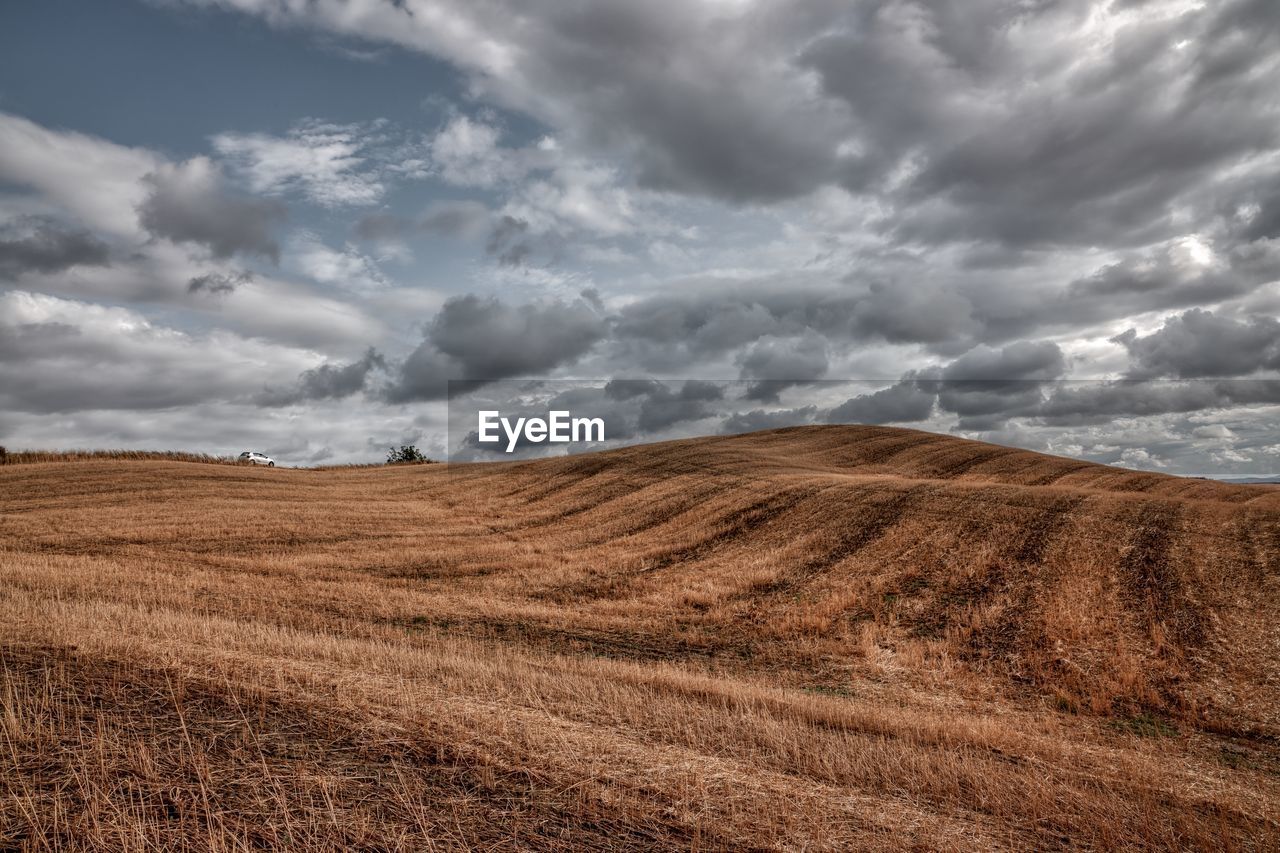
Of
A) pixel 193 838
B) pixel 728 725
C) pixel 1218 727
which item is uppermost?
pixel 193 838

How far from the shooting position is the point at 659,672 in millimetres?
15016

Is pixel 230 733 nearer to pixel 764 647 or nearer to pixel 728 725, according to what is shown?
pixel 728 725

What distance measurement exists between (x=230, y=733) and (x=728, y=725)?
250 inches

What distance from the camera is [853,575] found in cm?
2438

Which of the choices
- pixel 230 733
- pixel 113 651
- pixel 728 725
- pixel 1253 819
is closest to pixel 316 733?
pixel 230 733

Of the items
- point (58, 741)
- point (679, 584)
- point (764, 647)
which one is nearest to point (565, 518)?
point (679, 584)

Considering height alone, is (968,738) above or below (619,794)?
below

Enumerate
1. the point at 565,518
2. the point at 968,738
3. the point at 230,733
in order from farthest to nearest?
the point at 565,518 < the point at 968,738 < the point at 230,733

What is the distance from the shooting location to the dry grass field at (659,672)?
282 inches

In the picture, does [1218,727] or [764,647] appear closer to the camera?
[1218,727]

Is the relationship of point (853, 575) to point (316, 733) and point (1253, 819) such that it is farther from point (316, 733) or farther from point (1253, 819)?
point (316, 733)

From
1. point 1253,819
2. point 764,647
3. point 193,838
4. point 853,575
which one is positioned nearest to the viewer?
point 193,838

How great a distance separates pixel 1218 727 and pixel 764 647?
30.6ft

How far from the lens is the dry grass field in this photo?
282 inches
